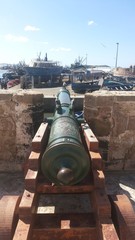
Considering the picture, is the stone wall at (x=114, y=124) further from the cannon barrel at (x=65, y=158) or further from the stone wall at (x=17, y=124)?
the cannon barrel at (x=65, y=158)

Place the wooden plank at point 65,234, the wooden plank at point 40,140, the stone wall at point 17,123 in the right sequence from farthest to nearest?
the stone wall at point 17,123 < the wooden plank at point 40,140 < the wooden plank at point 65,234

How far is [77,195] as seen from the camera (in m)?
4.03

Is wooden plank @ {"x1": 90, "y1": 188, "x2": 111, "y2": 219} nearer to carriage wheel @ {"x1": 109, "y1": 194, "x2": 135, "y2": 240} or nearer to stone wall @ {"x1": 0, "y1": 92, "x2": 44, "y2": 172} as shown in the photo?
carriage wheel @ {"x1": 109, "y1": 194, "x2": 135, "y2": 240}

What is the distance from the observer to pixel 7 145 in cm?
468

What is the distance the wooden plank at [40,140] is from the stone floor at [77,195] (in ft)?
2.83

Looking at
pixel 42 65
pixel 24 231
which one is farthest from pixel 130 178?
pixel 42 65

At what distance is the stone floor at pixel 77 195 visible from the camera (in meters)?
3.81

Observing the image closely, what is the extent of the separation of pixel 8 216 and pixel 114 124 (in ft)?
8.44

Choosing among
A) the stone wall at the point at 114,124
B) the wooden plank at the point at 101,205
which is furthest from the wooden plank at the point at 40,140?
the stone wall at the point at 114,124

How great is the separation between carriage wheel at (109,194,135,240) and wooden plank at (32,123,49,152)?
3.57ft

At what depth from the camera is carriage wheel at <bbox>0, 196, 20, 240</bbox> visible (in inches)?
104

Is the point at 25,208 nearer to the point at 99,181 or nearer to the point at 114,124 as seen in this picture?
the point at 99,181

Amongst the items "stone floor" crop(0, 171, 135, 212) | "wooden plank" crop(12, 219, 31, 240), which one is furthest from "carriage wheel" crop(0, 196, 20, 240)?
"stone floor" crop(0, 171, 135, 212)

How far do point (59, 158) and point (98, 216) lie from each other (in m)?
0.69
